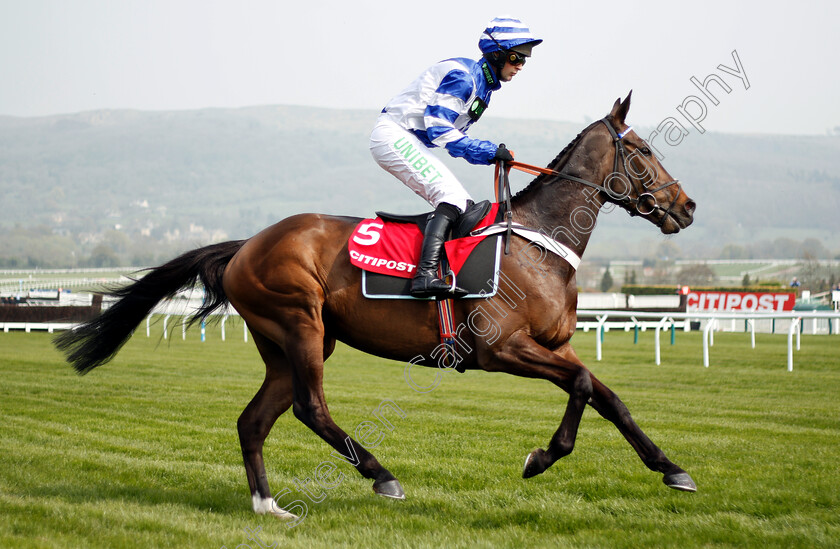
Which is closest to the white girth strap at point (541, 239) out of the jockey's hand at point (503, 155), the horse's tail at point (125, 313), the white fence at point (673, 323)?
the jockey's hand at point (503, 155)

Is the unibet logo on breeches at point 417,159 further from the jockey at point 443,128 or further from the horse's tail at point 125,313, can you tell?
the horse's tail at point 125,313

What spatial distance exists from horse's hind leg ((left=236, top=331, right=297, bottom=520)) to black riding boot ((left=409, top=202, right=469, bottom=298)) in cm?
96

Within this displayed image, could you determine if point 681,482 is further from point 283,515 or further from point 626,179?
point 283,515

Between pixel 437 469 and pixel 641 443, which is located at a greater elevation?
pixel 641 443

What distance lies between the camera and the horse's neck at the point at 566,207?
4.52m

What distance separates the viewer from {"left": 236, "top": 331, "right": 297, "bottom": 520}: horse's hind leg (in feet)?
14.6

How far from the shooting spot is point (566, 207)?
4.55 m

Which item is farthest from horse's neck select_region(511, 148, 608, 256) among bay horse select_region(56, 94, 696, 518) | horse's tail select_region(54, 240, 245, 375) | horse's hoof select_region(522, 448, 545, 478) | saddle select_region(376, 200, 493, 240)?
horse's tail select_region(54, 240, 245, 375)

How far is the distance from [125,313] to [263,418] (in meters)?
1.38

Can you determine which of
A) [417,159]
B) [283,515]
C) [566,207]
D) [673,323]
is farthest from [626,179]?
[673,323]

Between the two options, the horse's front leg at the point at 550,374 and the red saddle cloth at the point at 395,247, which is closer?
the horse's front leg at the point at 550,374

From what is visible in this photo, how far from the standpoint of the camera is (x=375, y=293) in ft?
14.6

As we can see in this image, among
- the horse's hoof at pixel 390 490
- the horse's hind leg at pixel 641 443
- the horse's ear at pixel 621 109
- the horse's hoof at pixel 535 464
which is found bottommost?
the horse's hoof at pixel 390 490

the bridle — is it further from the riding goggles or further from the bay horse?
the riding goggles
